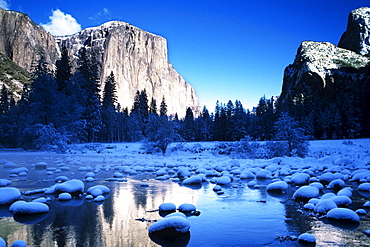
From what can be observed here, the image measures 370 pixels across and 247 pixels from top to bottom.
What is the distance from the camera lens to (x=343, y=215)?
4.46 metres

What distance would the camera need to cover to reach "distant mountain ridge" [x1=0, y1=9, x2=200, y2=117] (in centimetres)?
11775

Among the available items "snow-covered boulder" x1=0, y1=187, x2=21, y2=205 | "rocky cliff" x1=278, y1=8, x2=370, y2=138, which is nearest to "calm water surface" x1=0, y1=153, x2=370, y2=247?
"snow-covered boulder" x1=0, y1=187, x2=21, y2=205

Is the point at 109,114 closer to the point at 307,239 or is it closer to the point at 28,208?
the point at 28,208

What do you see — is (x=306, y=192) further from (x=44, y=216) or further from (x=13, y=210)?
(x=13, y=210)

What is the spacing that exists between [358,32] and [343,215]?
117 metres

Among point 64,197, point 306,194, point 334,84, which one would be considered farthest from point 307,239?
point 334,84

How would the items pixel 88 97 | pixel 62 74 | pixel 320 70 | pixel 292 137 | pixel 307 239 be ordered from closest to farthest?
pixel 307 239 < pixel 292 137 < pixel 62 74 < pixel 88 97 < pixel 320 70

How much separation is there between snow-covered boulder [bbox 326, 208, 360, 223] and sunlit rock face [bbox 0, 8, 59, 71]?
133m

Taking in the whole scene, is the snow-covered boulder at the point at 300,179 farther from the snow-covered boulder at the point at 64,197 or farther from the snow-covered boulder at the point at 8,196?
the snow-covered boulder at the point at 8,196

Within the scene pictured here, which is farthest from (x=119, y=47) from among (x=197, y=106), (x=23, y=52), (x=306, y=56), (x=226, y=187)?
(x=226, y=187)

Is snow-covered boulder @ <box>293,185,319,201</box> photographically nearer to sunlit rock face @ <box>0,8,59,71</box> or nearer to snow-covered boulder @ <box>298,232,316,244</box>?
snow-covered boulder @ <box>298,232,316,244</box>

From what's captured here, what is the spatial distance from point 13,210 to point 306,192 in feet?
22.0

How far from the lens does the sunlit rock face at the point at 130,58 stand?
11819 centimetres

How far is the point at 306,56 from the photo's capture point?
8575 cm
